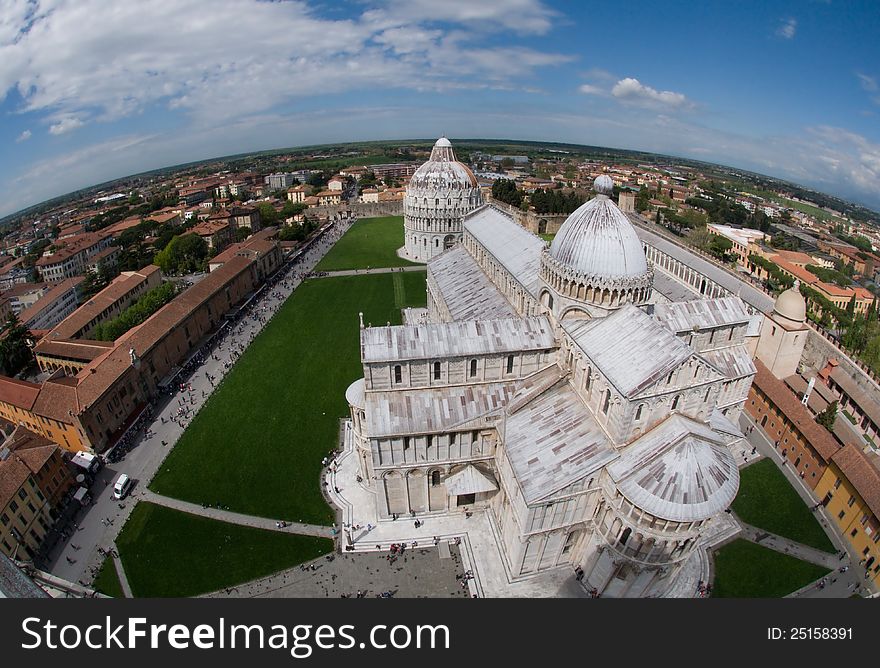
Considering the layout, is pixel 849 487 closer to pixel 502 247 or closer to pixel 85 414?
pixel 502 247

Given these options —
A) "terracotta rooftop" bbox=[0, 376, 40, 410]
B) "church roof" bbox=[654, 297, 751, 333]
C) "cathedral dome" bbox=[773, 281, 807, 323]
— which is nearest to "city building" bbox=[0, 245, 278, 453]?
"terracotta rooftop" bbox=[0, 376, 40, 410]

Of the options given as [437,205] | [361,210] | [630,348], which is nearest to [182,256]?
[437,205]

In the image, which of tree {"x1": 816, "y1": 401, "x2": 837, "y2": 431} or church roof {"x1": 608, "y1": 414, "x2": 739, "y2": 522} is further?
tree {"x1": 816, "y1": 401, "x2": 837, "y2": 431}

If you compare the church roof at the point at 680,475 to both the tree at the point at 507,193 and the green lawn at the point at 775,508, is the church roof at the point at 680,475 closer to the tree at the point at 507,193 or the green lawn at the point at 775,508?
the green lawn at the point at 775,508

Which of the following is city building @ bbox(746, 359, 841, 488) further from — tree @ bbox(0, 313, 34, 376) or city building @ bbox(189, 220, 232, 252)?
city building @ bbox(189, 220, 232, 252)

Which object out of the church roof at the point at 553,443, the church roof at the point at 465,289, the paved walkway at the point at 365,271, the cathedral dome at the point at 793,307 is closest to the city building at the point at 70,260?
the paved walkway at the point at 365,271

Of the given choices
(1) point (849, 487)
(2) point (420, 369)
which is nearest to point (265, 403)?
(2) point (420, 369)
